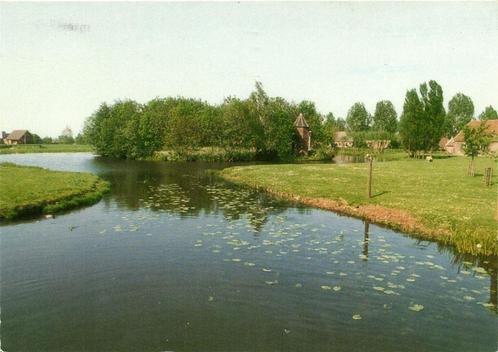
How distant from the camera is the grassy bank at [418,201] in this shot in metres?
19.6

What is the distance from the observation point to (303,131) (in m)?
111

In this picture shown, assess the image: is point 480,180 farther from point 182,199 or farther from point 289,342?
point 289,342

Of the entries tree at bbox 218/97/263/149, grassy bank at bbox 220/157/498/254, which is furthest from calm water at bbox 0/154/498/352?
tree at bbox 218/97/263/149

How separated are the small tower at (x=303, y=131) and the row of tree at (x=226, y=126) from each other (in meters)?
2.35

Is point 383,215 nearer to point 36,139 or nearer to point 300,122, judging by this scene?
point 300,122

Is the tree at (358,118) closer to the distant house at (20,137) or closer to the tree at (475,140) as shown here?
the tree at (475,140)

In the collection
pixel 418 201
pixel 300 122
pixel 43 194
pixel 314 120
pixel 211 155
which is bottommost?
pixel 43 194

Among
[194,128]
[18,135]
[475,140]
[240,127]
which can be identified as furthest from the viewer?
[18,135]

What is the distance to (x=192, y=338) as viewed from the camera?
33.3ft

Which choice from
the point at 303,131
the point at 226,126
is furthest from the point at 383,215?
the point at 303,131

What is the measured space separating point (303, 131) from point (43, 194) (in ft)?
293

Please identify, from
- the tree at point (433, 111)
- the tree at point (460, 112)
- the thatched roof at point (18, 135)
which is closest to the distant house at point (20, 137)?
the thatched roof at point (18, 135)

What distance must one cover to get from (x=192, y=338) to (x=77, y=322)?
3719mm

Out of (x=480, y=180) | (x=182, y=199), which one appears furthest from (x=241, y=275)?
(x=480, y=180)
